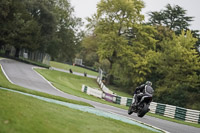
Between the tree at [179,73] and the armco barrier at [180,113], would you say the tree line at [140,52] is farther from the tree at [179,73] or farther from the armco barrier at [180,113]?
the armco barrier at [180,113]

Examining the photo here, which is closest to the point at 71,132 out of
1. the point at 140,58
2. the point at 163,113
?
the point at 163,113

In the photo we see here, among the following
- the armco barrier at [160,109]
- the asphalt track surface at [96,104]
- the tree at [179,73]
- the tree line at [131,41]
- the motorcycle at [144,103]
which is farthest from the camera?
the tree line at [131,41]

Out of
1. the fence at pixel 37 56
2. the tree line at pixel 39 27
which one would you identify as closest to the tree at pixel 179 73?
the tree line at pixel 39 27

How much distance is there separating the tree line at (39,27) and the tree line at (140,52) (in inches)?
405

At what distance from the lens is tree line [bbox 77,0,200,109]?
42.2 metres

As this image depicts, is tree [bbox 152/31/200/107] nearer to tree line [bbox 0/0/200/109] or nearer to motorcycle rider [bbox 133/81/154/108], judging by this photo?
tree line [bbox 0/0/200/109]

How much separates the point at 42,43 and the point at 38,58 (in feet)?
20.6

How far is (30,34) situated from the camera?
178ft

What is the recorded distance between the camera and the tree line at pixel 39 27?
5259 cm

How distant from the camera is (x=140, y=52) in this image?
5053 cm

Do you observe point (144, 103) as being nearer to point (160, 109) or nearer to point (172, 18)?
point (160, 109)

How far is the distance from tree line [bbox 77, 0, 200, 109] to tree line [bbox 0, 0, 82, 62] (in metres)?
10.3

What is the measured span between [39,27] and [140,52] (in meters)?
18.7

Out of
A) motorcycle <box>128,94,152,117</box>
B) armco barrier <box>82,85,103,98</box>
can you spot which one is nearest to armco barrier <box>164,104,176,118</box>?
armco barrier <box>82,85,103,98</box>
